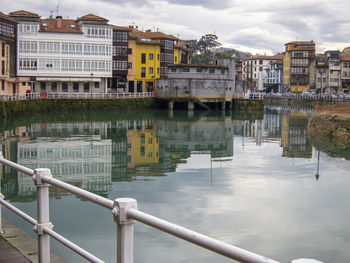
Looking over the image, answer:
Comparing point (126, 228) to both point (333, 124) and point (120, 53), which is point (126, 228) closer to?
point (333, 124)

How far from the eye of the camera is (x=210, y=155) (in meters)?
29.0

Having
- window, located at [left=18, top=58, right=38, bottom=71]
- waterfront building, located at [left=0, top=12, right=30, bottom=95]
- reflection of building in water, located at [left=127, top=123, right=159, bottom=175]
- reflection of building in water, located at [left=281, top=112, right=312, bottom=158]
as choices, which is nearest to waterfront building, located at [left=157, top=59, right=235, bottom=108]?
window, located at [left=18, top=58, right=38, bottom=71]

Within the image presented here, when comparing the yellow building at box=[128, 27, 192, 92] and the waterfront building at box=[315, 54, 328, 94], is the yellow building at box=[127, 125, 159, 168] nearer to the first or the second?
the yellow building at box=[128, 27, 192, 92]

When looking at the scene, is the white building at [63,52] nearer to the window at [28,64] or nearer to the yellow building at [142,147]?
the window at [28,64]

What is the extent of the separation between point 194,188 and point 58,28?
52.6 meters

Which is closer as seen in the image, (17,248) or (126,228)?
(126,228)

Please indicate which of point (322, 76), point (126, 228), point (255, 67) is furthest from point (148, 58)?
point (255, 67)

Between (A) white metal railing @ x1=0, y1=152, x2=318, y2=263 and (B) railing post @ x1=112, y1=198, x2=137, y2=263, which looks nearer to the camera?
(A) white metal railing @ x1=0, y1=152, x2=318, y2=263

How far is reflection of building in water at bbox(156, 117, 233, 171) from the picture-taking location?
1114 inches

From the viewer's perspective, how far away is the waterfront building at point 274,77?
4909 inches

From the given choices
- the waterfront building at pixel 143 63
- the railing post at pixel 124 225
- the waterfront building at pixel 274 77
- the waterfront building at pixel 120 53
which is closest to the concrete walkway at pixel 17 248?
the railing post at pixel 124 225

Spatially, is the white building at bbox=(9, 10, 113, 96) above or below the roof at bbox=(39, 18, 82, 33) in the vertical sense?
below

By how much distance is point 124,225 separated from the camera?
348 cm

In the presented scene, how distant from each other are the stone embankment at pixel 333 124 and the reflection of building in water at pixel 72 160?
1572cm
